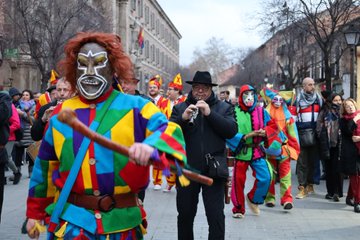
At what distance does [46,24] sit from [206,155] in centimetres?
2075

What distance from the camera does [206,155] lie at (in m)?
5.78

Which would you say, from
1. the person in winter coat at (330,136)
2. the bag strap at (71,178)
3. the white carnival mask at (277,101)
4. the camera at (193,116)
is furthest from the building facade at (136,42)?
the bag strap at (71,178)

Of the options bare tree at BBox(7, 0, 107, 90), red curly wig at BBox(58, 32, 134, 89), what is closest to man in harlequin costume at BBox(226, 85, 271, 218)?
red curly wig at BBox(58, 32, 134, 89)

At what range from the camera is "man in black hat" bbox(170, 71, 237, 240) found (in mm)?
5602

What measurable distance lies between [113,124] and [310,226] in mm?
5261

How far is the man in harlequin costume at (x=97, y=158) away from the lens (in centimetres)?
345

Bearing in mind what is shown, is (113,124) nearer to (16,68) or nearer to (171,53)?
(16,68)

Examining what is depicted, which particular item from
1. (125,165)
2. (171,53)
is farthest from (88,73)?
(171,53)

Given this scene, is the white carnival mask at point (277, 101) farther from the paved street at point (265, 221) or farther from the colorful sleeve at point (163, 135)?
the colorful sleeve at point (163, 135)

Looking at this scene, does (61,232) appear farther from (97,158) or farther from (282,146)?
(282,146)

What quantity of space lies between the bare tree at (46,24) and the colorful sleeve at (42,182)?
21.0 meters

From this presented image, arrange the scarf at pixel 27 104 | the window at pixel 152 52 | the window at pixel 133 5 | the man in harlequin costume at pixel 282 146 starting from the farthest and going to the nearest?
the window at pixel 152 52
the window at pixel 133 5
the scarf at pixel 27 104
the man in harlequin costume at pixel 282 146

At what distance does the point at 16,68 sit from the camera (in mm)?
34188

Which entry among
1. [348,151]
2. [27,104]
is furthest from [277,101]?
[27,104]
